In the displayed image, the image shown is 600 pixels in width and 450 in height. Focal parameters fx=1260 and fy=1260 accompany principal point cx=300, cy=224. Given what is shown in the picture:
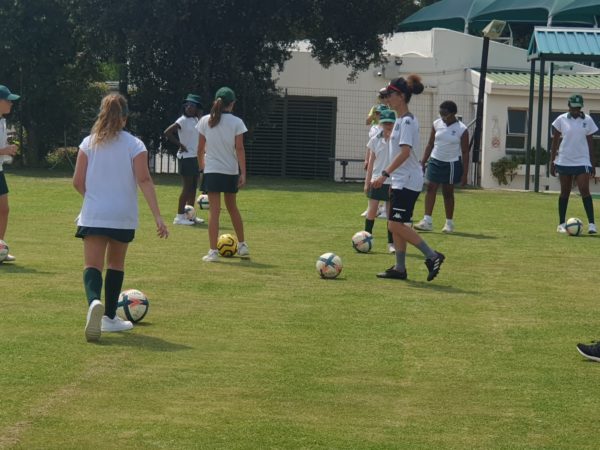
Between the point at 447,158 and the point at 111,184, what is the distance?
10552mm

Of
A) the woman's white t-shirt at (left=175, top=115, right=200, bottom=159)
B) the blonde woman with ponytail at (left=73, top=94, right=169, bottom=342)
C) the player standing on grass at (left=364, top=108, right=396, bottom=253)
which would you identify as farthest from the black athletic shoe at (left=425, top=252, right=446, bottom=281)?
the woman's white t-shirt at (left=175, top=115, right=200, bottom=159)

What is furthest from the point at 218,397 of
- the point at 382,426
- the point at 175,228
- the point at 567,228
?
the point at 567,228

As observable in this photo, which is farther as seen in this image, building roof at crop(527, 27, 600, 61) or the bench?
the bench

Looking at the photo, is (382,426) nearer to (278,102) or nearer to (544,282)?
(544,282)

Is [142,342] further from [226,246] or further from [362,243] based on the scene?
[362,243]

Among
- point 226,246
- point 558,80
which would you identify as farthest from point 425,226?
point 558,80

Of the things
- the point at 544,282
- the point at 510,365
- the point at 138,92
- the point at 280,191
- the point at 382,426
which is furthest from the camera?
the point at 138,92

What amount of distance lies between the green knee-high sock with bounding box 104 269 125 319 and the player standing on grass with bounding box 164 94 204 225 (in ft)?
32.3

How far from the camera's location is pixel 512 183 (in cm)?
3925

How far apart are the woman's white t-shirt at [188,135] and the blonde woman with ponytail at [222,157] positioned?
16.1ft

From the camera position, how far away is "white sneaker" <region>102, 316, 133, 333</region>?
385 inches

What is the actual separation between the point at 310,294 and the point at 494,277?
9.21ft

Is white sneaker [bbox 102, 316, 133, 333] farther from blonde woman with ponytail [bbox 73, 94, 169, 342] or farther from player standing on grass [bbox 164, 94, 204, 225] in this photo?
player standing on grass [bbox 164, 94, 204, 225]

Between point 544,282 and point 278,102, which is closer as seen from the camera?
point 544,282
